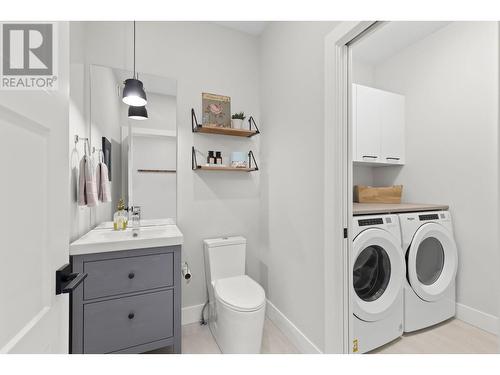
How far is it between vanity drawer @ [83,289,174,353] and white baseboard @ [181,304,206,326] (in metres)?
0.52

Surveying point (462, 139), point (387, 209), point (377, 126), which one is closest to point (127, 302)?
point (387, 209)

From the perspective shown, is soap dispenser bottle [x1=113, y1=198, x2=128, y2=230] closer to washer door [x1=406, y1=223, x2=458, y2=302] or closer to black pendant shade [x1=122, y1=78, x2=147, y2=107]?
black pendant shade [x1=122, y1=78, x2=147, y2=107]

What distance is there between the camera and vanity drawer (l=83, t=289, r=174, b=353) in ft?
4.38

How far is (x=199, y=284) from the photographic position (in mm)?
2080

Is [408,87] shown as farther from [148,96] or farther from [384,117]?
[148,96]

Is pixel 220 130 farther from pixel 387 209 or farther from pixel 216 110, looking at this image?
pixel 387 209

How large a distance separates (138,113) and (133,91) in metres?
0.19

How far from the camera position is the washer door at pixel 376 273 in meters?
1.57

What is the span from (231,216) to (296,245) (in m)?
0.69

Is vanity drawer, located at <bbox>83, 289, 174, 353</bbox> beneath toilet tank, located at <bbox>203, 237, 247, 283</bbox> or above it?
beneath

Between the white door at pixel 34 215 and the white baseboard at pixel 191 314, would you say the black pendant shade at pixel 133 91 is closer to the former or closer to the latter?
the white door at pixel 34 215

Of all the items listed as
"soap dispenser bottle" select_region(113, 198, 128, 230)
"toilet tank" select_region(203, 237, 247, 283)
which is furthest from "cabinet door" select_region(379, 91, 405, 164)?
"soap dispenser bottle" select_region(113, 198, 128, 230)
